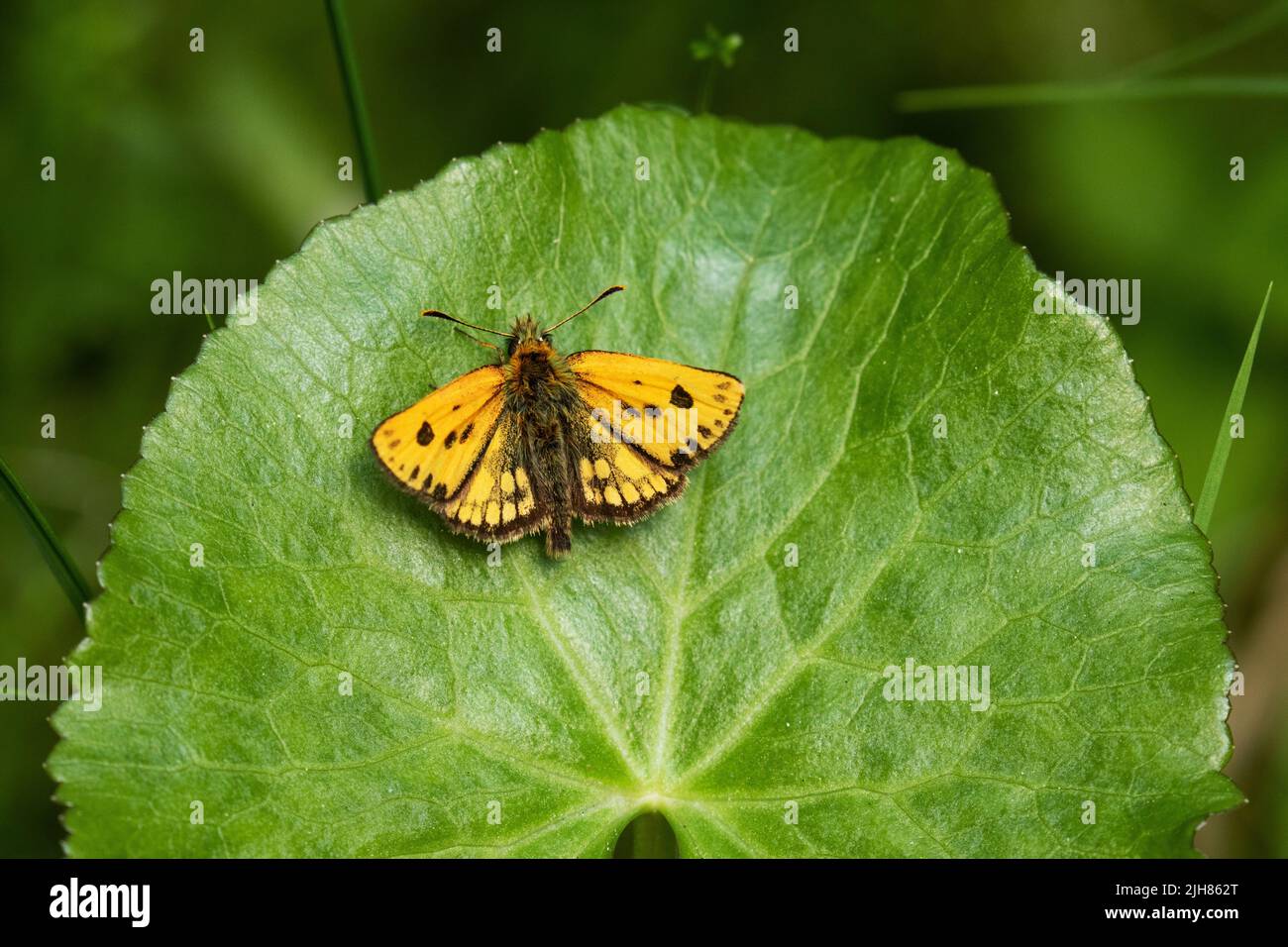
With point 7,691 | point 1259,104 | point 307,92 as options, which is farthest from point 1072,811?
point 307,92

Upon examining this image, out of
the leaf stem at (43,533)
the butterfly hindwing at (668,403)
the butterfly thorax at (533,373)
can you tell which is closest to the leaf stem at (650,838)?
the butterfly hindwing at (668,403)

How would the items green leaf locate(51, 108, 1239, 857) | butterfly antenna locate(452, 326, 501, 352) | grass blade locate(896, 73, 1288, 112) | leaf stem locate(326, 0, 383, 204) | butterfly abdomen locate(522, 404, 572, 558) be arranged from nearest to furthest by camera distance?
green leaf locate(51, 108, 1239, 857) < butterfly abdomen locate(522, 404, 572, 558) < butterfly antenna locate(452, 326, 501, 352) < leaf stem locate(326, 0, 383, 204) < grass blade locate(896, 73, 1288, 112)

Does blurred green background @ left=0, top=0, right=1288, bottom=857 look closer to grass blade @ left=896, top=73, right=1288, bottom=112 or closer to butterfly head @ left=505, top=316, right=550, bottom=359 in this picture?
grass blade @ left=896, top=73, right=1288, bottom=112

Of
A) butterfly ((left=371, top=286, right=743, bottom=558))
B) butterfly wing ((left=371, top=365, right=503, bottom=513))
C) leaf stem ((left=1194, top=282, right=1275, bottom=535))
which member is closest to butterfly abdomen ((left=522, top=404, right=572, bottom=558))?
butterfly ((left=371, top=286, right=743, bottom=558))

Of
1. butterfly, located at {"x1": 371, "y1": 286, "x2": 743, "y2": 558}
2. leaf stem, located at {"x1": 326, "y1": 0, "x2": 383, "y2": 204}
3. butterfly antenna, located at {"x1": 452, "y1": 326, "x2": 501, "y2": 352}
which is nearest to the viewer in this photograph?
butterfly, located at {"x1": 371, "y1": 286, "x2": 743, "y2": 558}

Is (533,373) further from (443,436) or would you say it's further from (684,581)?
(684,581)
